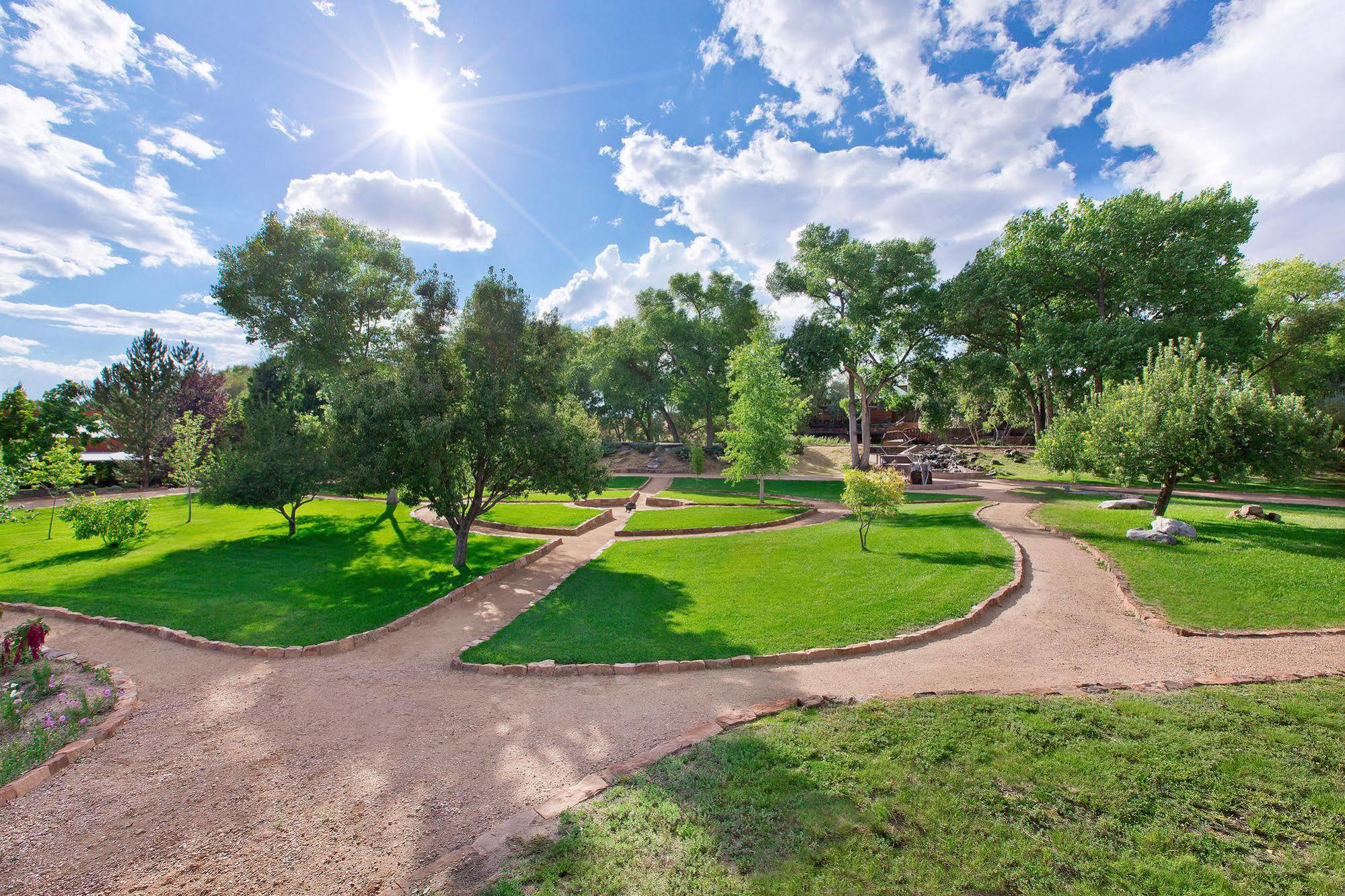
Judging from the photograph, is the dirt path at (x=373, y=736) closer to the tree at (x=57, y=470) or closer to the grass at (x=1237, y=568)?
the grass at (x=1237, y=568)

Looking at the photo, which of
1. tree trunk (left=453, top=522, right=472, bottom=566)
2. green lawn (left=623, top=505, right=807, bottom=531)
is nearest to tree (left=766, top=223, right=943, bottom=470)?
green lawn (left=623, top=505, right=807, bottom=531)

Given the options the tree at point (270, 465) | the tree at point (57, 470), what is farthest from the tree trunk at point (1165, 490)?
the tree at point (57, 470)

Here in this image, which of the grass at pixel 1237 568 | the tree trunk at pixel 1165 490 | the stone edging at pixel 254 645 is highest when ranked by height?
the tree trunk at pixel 1165 490

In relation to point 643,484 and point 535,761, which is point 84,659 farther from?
point 643,484

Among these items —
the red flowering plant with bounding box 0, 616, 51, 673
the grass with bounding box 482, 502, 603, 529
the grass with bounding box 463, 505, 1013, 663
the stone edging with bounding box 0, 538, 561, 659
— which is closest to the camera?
the red flowering plant with bounding box 0, 616, 51, 673

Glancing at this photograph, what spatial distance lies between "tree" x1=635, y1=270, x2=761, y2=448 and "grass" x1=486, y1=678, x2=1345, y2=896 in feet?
124

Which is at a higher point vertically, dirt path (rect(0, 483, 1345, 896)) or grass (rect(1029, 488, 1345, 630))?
grass (rect(1029, 488, 1345, 630))

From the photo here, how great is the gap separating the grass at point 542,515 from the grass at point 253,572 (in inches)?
94.8

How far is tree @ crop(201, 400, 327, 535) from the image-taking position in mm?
19469

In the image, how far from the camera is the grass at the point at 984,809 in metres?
Result: 3.74

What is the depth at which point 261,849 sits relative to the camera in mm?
4543

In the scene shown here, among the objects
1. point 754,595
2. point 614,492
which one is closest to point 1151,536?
point 754,595

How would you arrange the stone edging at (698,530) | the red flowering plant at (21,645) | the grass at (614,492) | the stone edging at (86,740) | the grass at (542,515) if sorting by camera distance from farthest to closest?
1. the grass at (614,492)
2. the grass at (542,515)
3. the stone edging at (698,530)
4. the red flowering plant at (21,645)
5. the stone edging at (86,740)

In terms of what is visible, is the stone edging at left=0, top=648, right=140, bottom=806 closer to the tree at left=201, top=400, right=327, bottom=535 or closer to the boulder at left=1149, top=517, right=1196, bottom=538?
the tree at left=201, top=400, right=327, bottom=535
